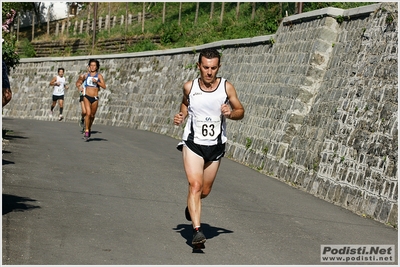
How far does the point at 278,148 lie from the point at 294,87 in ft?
4.24

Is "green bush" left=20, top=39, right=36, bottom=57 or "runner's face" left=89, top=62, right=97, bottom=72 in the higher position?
"runner's face" left=89, top=62, right=97, bottom=72

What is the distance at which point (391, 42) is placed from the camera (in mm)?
13188

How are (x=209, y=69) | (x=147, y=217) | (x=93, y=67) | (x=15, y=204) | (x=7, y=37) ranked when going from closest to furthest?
1. (x=209, y=69)
2. (x=147, y=217)
3. (x=15, y=204)
4. (x=93, y=67)
5. (x=7, y=37)

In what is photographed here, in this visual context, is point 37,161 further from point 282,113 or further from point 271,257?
point 271,257

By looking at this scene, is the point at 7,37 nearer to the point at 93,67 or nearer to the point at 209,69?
the point at 93,67

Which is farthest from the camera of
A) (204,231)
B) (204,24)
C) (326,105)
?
(204,24)

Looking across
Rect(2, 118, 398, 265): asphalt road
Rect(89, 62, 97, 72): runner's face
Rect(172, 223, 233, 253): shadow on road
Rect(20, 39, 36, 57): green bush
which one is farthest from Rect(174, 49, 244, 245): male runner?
Rect(20, 39, 36, 57): green bush

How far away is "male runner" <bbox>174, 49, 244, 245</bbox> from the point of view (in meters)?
8.98

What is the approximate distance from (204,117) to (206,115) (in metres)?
0.03

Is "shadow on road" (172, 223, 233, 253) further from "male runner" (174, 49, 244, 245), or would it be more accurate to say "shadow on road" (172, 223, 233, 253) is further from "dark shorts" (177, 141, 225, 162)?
"dark shorts" (177, 141, 225, 162)

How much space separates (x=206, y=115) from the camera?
29.7 ft

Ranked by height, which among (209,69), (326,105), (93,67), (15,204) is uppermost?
(209,69)

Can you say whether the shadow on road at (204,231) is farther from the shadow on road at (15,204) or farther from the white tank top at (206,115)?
the shadow on road at (15,204)

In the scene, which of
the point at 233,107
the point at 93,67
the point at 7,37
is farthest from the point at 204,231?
the point at 7,37
